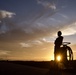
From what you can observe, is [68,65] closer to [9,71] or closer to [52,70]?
[52,70]

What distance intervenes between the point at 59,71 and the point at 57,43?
192 cm

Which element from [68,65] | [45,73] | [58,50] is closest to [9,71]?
[45,73]

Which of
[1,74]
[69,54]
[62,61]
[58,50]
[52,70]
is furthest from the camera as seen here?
[69,54]

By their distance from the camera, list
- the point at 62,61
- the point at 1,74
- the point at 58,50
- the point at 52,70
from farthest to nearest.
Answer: the point at 62,61
the point at 58,50
the point at 52,70
the point at 1,74

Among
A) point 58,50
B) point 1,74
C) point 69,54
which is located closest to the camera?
point 1,74

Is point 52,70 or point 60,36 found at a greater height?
point 60,36

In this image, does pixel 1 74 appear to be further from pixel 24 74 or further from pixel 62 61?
pixel 62 61

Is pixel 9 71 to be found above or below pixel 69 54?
below

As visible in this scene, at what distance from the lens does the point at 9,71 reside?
1400cm

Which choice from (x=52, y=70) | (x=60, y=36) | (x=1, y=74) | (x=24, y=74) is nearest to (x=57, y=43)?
(x=60, y=36)

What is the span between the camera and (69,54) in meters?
18.5

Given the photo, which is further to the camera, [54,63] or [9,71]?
[54,63]

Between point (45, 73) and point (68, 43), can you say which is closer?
point (45, 73)

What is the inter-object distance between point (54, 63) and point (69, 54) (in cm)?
390
